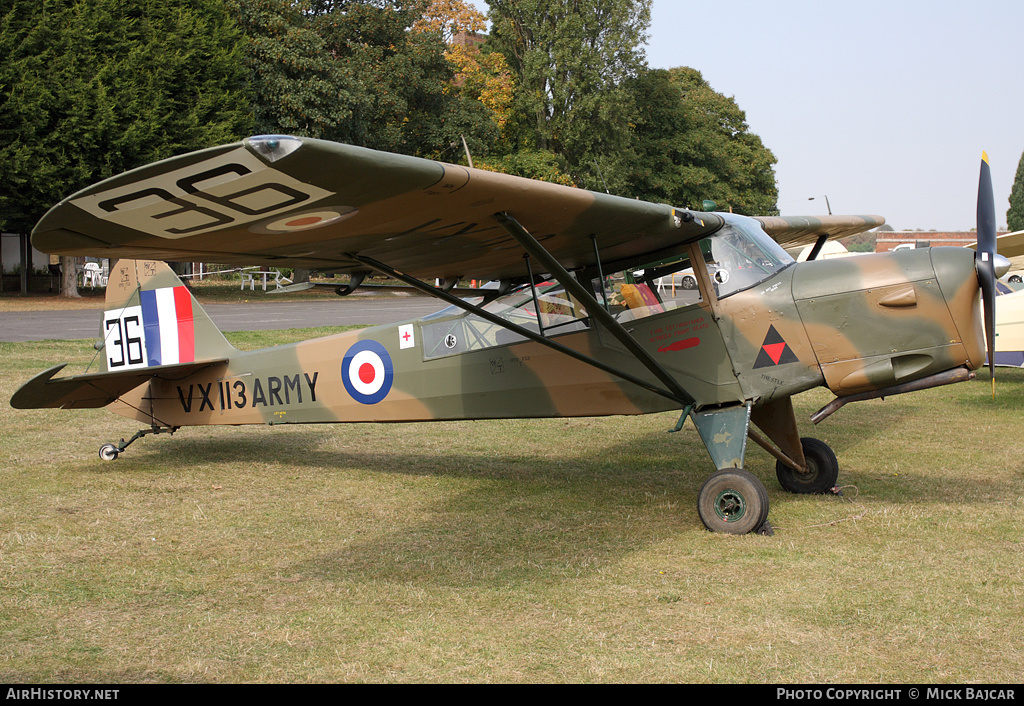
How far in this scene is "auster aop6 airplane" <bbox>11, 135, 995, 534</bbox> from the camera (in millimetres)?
3949

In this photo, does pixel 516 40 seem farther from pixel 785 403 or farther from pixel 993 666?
pixel 993 666

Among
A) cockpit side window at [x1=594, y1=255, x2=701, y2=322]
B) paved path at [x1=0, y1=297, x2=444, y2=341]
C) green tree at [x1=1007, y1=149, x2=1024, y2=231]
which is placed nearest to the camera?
cockpit side window at [x1=594, y1=255, x2=701, y2=322]

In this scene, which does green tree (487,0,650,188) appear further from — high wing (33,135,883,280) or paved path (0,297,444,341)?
high wing (33,135,883,280)

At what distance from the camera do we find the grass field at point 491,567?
12.8 feet

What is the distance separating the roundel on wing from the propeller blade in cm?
465

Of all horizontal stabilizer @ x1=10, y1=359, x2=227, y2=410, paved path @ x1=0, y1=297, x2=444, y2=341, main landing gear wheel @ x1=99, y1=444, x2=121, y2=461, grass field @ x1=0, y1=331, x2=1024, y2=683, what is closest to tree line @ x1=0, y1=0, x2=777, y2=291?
paved path @ x1=0, y1=297, x2=444, y2=341

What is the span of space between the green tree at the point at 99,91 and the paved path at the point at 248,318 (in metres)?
5.74

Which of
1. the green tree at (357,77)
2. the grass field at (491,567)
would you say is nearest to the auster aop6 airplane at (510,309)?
the grass field at (491,567)

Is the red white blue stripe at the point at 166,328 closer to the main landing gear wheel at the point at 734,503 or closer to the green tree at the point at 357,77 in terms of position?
the main landing gear wheel at the point at 734,503

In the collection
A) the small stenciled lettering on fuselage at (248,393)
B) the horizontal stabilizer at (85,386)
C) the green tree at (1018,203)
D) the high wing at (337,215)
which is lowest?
the small stenciled lettering on fuselage at (248,393)

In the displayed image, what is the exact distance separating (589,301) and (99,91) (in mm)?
29633

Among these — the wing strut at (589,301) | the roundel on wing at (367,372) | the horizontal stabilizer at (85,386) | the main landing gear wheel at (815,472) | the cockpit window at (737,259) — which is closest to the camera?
the wing strut at (589,301)

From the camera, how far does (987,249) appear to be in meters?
5.65

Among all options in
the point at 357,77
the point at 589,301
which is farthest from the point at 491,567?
the point at 357,77
